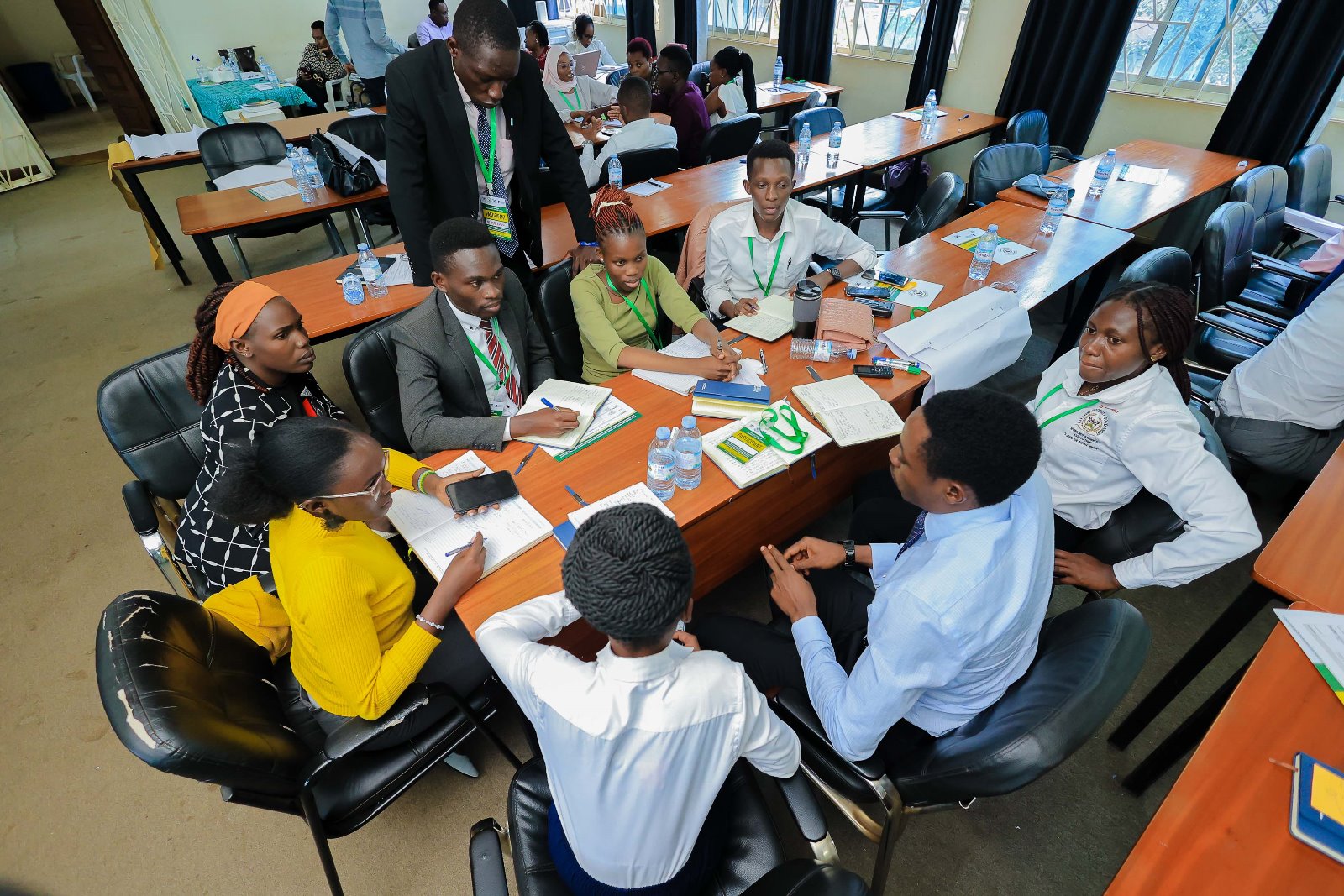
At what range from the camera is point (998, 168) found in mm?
3912

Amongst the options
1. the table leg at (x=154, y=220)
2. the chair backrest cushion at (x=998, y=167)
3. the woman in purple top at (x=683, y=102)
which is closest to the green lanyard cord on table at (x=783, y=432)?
the chair backrest cushion at (x=998, y=167)

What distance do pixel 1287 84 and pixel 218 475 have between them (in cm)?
644

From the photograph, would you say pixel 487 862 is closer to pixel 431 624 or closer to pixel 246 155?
pixel 431 624

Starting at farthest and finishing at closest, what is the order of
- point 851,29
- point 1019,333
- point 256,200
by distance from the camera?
point 851,29
point 256,200
point 1019,333

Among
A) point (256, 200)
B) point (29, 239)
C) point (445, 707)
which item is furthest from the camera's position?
point (29, 239)

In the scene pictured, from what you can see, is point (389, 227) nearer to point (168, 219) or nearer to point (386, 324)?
point (168, 219)

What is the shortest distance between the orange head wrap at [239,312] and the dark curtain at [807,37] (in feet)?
22.0

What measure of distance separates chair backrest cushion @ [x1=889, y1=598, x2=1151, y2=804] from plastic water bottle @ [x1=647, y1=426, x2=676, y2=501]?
2.83ft

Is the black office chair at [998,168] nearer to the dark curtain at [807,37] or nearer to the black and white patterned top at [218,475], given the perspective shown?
the dark curtain at [807,37]

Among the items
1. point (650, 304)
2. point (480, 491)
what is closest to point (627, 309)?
point (650, 304)

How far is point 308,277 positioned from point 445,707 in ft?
7.66

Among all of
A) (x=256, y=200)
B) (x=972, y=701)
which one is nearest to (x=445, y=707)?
(x=972, y=701)

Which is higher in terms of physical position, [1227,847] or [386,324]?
[386,324]

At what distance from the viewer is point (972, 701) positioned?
1.28 meters
